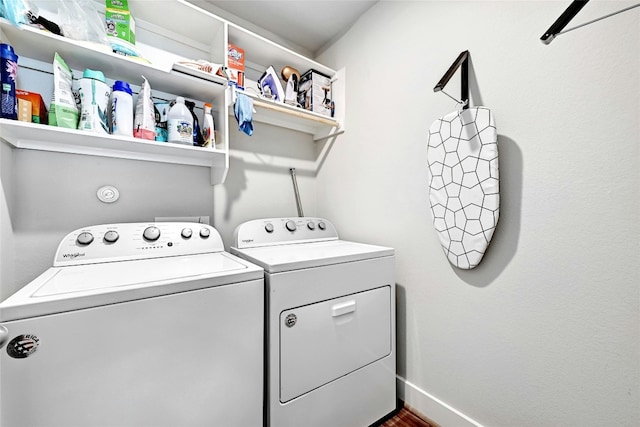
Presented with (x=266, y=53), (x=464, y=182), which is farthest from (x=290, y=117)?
(x=464, y=182)

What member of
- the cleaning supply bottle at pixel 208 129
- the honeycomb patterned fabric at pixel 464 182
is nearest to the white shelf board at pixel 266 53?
the cleaning supply bottle at pixel 208 129

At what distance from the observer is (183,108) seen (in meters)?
1.38

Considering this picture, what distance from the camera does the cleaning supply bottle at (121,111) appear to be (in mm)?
1193

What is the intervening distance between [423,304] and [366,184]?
0.80 m

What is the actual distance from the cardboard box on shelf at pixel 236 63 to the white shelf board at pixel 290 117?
13 centimetres

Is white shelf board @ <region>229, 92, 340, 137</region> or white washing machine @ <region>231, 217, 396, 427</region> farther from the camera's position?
white shelf board @ <region>229, 92, 340, 137</region>

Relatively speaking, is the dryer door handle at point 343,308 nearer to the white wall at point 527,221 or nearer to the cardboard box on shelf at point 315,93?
the white wall at point 527,221

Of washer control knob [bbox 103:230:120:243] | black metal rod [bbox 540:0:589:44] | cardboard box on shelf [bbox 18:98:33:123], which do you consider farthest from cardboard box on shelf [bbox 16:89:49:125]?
black metal rod [bbox 540:0:589:44]

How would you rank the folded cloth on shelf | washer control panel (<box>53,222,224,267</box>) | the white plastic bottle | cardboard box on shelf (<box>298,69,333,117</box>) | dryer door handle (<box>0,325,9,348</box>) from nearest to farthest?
dryer door handle (<box>0,325,9,348</box>)
washer control panel (<box>53,222,224,267</box>)
the white plastic bottle
the folded cloth on shelf
cardboard box on shelf (<box>298,69,333,117</box>)

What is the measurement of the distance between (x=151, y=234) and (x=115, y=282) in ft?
1.53

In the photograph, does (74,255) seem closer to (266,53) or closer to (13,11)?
(13,11)

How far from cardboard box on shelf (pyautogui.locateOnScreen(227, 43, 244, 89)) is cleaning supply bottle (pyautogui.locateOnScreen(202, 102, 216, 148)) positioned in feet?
0.78

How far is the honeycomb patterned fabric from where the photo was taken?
3.64 feet

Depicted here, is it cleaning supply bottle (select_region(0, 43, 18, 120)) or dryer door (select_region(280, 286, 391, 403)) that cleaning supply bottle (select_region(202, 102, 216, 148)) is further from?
dryer door (select_region(280, 286, 391, 403))
